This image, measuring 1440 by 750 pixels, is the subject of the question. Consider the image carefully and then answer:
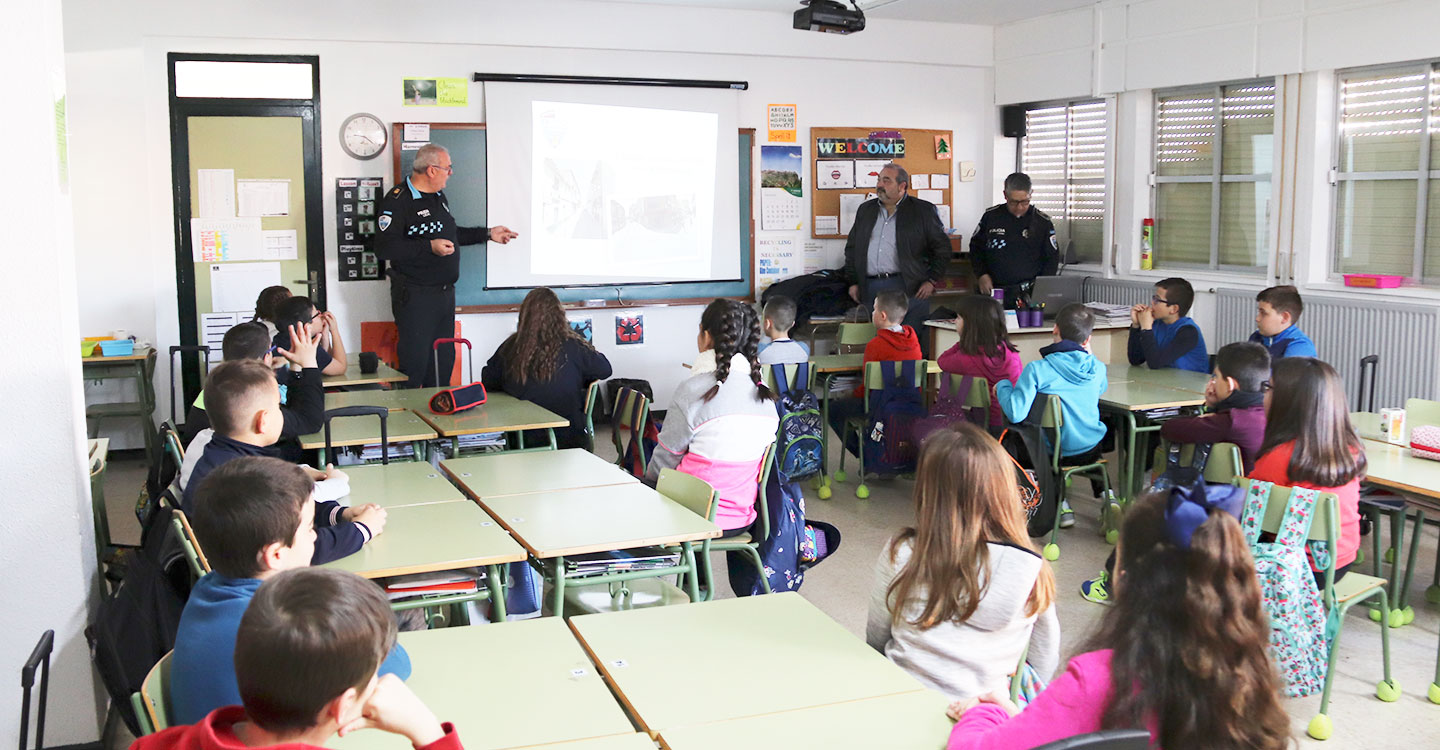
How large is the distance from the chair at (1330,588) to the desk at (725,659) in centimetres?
156

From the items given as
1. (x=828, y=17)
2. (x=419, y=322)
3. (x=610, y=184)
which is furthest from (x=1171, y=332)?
(x=419, y=322)

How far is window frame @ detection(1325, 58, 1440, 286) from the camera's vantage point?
250 inches

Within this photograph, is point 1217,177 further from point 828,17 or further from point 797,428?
point 797,428

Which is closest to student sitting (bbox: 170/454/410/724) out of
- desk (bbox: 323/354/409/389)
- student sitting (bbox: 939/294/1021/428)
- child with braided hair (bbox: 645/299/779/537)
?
child with braided hair (bbox: 645/299/779/537)

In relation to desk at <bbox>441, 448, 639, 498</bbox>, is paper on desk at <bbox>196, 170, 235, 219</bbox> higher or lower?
higher

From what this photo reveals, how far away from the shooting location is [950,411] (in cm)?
557

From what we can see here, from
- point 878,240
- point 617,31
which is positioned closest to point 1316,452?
point 878,240

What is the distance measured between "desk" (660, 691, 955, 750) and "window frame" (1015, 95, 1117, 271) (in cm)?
689

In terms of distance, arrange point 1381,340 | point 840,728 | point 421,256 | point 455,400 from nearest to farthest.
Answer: point 840,728 < point 455,400 < point 1381,340 < point 421,256

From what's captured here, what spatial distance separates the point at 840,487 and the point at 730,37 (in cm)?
349

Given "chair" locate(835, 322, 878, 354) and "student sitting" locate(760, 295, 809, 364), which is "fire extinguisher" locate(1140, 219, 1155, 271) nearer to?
"chair" locate(835, 322, 878, 354)

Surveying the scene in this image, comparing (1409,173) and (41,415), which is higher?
(1409,173)

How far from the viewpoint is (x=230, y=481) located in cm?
222

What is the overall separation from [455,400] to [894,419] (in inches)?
86.9
